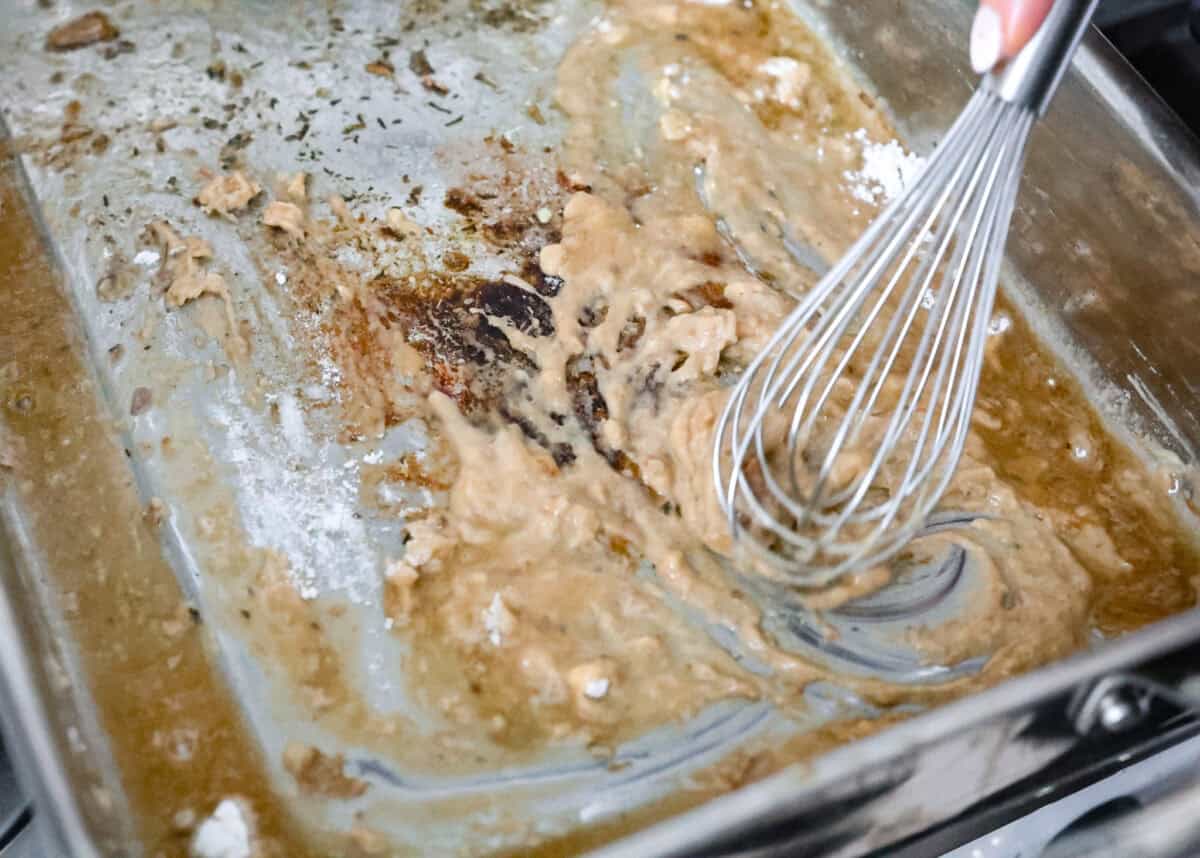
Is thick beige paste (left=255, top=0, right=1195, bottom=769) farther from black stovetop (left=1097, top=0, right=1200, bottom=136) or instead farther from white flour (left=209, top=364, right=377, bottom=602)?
black stovetop (left=1097, top=0, right=1200, bottom=136)

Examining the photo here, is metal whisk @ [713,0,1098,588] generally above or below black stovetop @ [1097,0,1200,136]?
below

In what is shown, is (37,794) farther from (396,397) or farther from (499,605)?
(396,397)

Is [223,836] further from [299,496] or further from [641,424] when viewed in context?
[641,424]

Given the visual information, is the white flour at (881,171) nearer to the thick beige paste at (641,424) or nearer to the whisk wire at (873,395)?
the thick beige paste at (641,424)

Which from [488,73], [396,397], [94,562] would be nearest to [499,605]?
[396,397]

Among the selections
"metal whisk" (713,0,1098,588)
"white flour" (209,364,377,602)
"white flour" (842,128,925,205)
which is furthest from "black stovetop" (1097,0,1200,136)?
"white flour" (209,364,377,602)

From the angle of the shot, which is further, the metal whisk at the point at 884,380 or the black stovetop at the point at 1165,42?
the black stovetop at the point at 1165,42

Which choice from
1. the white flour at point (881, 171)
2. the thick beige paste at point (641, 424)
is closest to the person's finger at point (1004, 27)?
the thick beige paste at point (641, 424)

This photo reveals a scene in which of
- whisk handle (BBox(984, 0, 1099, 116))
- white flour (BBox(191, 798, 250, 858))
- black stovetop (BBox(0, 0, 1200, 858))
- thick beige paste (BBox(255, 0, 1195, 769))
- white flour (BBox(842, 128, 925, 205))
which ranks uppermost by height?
black stovetop (BBox(0, 0, 1200, 858))

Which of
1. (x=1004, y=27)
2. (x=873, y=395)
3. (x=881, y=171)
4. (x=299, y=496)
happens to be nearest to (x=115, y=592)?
(x=299, y=496)
